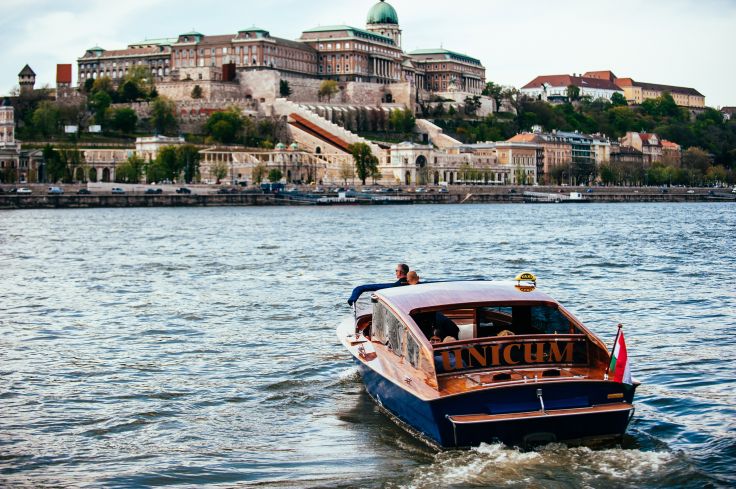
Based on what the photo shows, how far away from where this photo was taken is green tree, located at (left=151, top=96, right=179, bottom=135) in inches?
6845

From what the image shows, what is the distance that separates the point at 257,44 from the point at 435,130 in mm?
30459

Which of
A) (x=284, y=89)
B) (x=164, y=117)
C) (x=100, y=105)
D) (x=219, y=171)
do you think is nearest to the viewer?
(x=219, y=171)

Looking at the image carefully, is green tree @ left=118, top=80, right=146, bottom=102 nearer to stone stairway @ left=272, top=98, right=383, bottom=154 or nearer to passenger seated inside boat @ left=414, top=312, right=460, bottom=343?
stone stairway @ left=272, top=98, right=383, bottom=154

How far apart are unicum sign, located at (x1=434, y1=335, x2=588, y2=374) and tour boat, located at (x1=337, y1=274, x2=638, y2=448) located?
0.01 m

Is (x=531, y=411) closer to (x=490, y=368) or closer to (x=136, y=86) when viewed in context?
(x=490, y=368)

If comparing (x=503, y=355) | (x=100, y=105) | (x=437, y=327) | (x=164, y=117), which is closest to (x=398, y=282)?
(x=437, y=327)

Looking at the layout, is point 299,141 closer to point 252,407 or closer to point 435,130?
point 435,130

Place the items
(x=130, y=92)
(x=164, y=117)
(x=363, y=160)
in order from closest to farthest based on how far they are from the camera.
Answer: (x=363, y=160) → (x=164, y=117) → (x=130, y=92)

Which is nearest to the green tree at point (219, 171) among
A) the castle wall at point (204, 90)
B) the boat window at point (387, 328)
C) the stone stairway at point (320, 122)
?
the stone stairway at point (320, 122)

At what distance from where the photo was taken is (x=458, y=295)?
19219mm

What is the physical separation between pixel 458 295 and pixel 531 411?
9.37 feet

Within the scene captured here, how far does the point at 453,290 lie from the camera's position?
1964 centimetres

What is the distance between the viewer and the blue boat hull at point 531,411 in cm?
1677

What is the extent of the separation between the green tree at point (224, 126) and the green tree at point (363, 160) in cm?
1847
